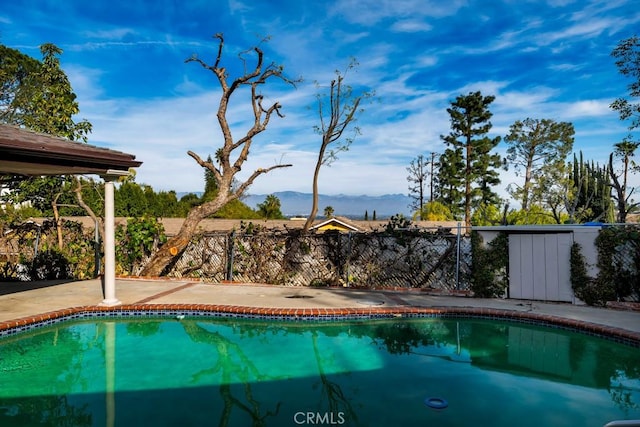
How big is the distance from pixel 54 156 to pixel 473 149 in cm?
3423

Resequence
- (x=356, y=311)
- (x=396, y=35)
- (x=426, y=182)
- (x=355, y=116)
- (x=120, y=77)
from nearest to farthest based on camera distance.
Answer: (x=356, y=311) < (x=355, y=116) < (x=396, y=35) < (x=120, y=77) < (x=426, y=182)

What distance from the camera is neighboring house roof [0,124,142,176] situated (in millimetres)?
6496

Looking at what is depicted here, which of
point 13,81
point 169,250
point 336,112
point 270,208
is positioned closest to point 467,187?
point 270,208

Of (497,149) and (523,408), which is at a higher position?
(497,149)

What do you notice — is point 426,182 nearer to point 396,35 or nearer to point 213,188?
point 213,188

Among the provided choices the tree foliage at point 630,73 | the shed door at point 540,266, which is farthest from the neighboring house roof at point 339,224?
the shed door at point 540,266

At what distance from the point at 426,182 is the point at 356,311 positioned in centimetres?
4433

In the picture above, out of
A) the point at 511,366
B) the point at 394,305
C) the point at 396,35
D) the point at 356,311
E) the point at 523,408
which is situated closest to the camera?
the point at 523,408

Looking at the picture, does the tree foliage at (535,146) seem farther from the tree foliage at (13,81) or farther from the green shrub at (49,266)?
the tree foliage at (13,81)

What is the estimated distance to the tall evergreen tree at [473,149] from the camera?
35312mm

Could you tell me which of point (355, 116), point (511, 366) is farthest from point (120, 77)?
point (511, 366)

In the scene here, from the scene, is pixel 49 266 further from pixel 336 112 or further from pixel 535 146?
pixel 535 146

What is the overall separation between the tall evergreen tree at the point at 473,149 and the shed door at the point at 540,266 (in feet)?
89.8

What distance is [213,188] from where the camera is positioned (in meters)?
44.4
